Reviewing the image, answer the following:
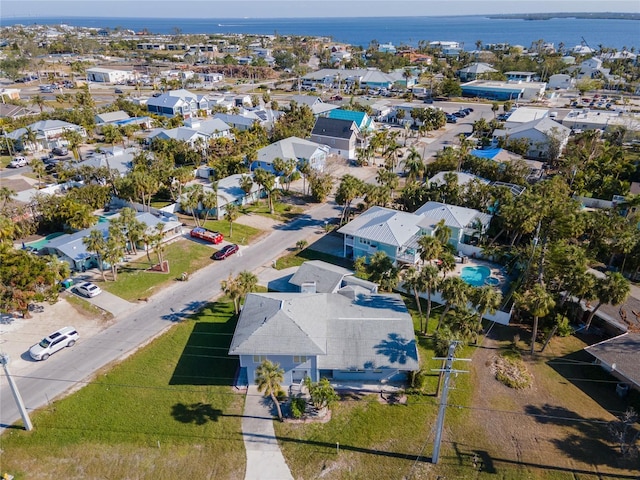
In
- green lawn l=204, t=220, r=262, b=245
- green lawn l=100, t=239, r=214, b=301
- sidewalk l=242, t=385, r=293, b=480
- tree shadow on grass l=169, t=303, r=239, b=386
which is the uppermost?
green lawn l=204, t=220, r=262, b=245

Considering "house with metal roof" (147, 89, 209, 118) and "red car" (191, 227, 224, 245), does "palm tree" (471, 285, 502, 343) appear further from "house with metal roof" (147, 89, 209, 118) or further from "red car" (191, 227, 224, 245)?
"house with metal roof" (147, 89, 209, 118)

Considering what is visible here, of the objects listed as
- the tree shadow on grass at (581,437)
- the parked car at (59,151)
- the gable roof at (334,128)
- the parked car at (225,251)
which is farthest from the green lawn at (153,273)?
the parked car at (59,151)

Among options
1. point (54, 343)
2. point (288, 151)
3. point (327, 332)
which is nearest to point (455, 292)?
point (327, 332)

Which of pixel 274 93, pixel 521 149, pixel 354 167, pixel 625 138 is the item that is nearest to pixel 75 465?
pixel 354 167

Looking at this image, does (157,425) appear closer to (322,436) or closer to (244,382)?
(244,382)

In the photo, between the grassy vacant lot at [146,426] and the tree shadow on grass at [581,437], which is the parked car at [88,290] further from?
the tree shadow on grass at [581,437]

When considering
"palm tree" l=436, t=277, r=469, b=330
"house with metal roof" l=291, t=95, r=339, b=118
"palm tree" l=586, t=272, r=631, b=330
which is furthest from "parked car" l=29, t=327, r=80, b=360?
"house with metal roof" l=291, t=95, r=339, b=118
